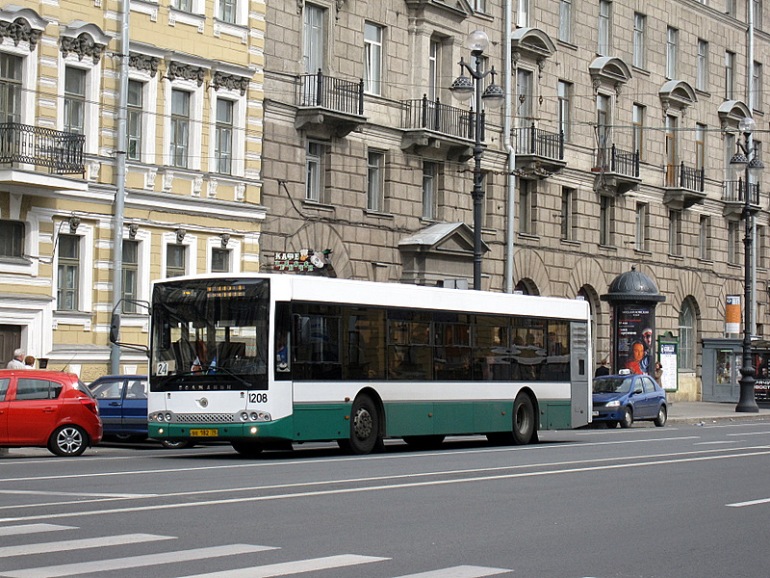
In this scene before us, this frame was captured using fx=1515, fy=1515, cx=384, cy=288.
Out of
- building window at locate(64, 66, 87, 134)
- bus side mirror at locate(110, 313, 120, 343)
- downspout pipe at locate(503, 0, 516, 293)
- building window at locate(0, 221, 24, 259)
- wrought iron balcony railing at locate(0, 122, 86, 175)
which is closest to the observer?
bus side mirror at locate(110, 313, 120, 343)

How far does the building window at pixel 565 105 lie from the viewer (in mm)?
50750

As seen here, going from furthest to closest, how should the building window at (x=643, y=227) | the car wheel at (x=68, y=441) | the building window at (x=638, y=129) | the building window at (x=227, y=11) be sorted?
1. the building window at (x=643, y=227)
2. the building window at (x=638, y=129)
3. the building window at (x=227, y=11)
4. the car wheel at (x=68, y=441)

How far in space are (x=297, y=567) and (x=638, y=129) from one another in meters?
46.6

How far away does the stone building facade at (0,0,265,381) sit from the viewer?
3161 cm

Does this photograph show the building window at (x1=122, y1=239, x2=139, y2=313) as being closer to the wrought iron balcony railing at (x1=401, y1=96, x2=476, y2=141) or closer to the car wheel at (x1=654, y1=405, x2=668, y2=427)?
the wrought iron balcony railing at (x1=401, y1=96, x2=476, y2=141)

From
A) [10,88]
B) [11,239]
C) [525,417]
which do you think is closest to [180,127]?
[10,88]

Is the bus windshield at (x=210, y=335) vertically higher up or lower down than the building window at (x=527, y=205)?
lower down

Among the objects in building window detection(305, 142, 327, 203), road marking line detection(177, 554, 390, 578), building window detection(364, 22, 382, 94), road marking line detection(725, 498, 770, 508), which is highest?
building window detection(364, 22, 382, 94)

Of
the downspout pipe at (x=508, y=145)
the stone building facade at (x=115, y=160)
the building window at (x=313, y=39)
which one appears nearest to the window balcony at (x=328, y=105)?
the building window at (x=313, y=39)

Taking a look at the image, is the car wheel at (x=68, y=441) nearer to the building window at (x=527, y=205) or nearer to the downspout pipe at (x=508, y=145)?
the downspout pipe at (x=508, y=145)

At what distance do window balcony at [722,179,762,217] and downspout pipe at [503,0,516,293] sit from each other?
652 inches

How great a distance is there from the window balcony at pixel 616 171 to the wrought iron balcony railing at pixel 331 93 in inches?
553

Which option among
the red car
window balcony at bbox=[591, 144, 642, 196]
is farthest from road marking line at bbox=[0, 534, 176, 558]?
window balcony at bbox=[591, 144, 642, 196]

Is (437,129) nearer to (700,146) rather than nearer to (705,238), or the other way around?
(700,146)
